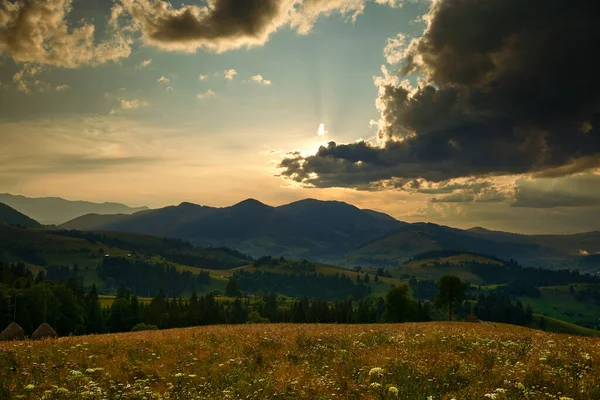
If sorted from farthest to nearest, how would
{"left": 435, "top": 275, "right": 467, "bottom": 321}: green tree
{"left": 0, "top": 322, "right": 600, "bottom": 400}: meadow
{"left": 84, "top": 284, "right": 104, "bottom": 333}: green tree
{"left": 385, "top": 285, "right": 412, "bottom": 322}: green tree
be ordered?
{"left": 84, "top": 284, "right": 104, "bottom": 333}: green tree, {"left": 385, "top": 285, "right": 412, "bottom": 322}: green tree, {"left": 435, "top": 275, "right": 467, "bottom": 321}: green tree, {"left": 0, "top": 322, "right": 600, "bottom": 400}: meadow

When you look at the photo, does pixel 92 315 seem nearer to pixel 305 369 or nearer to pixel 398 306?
pixel 398 306

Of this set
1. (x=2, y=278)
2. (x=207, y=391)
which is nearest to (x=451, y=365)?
(x=207, y=391)

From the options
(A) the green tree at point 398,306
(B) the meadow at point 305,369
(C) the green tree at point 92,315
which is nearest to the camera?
(B) the meadow at point 305,369

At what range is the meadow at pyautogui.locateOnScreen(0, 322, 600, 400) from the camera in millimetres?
11492

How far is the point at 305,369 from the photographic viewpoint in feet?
47.4

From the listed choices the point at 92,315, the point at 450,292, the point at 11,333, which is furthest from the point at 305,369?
the point at 92,315

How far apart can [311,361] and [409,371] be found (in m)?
4.07

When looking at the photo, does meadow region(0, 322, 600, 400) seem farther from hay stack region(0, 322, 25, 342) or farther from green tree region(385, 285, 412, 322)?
green tree region(385, 285, 412, 322)

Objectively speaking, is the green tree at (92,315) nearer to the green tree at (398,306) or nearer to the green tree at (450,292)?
the green tree at (398,306)

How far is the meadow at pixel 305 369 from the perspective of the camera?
11492 mm

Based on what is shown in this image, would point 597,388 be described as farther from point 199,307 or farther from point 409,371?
point 199,307

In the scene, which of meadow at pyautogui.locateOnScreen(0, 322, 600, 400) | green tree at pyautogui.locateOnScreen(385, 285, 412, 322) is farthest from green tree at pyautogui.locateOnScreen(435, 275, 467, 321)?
meadow at pyautogui.locateOnScreen(0, 322, 600, 400)

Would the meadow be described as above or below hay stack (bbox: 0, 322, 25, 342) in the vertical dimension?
above

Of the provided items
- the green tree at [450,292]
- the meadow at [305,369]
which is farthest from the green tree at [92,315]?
the meadow at [305,369]
